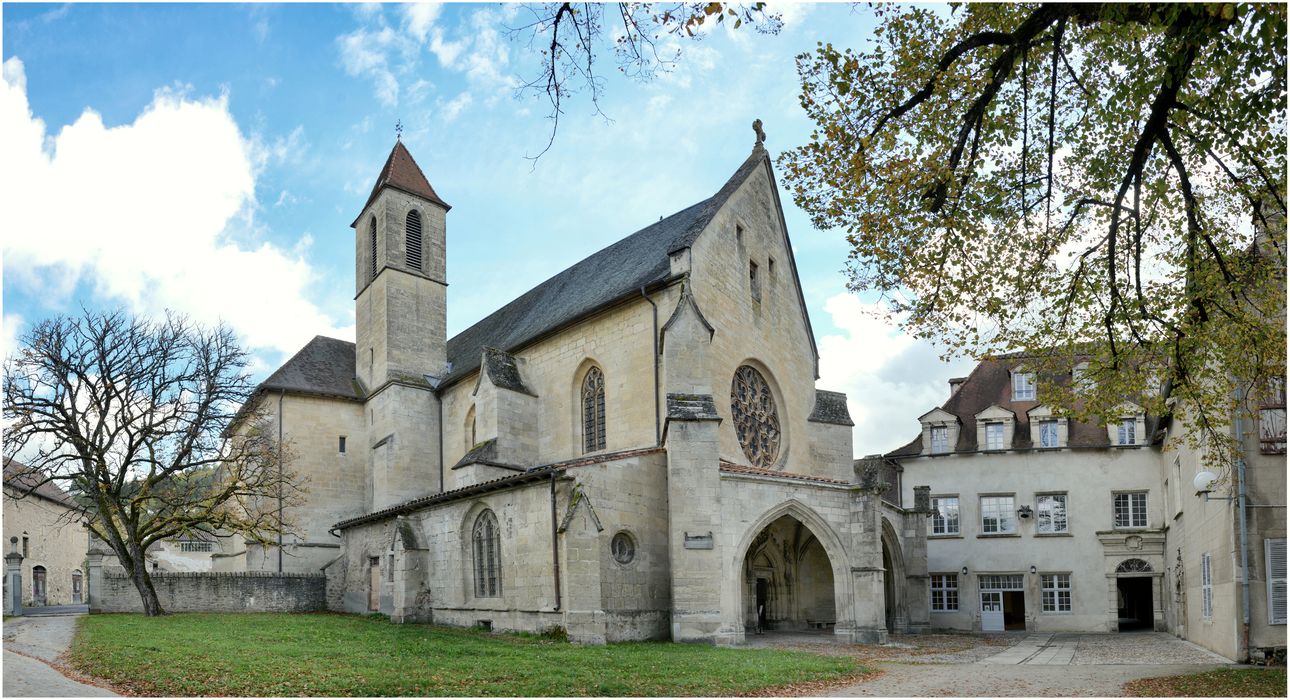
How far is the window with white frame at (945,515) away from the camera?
33.6 metres

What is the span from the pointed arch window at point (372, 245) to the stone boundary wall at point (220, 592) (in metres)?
11.2

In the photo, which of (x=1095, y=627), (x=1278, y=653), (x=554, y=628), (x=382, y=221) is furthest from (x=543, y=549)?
(x=1095, y=627)

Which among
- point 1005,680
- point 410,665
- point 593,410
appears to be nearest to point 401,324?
point 593,410

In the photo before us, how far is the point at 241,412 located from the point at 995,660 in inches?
889

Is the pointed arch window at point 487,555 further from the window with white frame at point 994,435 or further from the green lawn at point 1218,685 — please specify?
the window with white frame at point 994,435

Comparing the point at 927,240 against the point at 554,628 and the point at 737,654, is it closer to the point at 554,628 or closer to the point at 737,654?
the point at 737,654

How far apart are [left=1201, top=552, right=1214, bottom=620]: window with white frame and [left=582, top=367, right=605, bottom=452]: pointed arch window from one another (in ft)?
45.0

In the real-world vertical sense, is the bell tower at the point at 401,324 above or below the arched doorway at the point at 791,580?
above

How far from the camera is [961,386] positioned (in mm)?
35625

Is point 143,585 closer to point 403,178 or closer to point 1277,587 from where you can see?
point 403,178

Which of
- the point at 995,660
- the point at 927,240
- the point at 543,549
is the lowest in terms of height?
the point at 995,660

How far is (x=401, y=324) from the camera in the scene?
3356 centimetres

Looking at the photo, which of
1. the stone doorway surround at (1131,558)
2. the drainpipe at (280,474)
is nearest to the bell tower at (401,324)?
the drainpipe at (280,474)

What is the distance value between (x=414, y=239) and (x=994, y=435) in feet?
71.7
